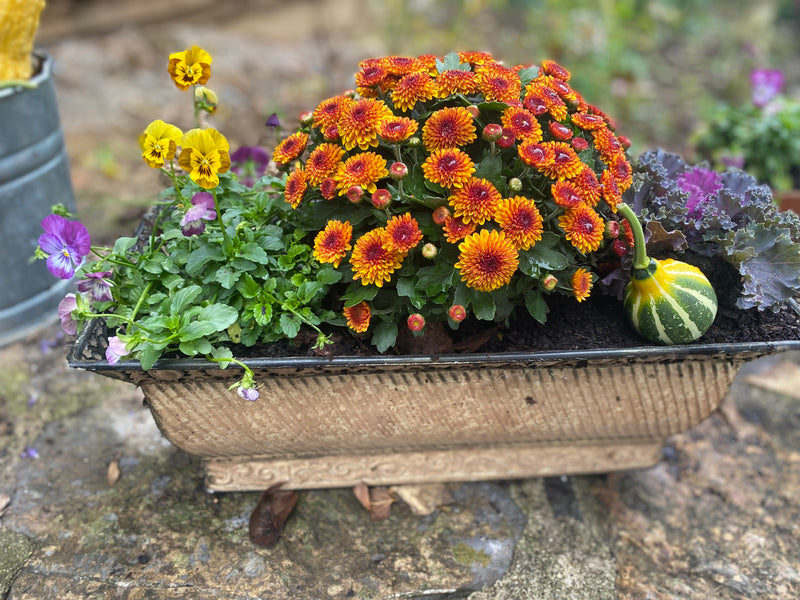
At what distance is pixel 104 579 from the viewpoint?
5.17 ft

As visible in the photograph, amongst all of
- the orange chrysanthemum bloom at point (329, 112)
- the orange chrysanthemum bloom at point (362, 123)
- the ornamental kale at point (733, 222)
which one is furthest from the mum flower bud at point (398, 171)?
the ornamental kale at point (733, 222)

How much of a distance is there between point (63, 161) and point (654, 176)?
185 centimetres

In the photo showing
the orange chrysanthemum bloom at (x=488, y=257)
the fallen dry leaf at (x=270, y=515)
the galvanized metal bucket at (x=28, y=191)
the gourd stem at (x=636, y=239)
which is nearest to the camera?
the orange chrysanthemum bloom at (x=488, y=257)

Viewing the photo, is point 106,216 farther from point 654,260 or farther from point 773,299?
point 773,299

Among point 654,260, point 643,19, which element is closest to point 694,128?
point 643,19

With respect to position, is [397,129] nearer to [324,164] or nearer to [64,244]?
[324,164]

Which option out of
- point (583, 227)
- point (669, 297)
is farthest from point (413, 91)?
point (669, 297)

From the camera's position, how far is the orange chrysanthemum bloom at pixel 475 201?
1.37 metres

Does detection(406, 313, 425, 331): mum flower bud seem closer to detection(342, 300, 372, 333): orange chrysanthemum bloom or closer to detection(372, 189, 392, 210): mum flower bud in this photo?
detection(342, 300, 372, 333): orange chrysanthemum bloom

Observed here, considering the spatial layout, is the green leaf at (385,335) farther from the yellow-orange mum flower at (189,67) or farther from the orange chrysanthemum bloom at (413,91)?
the yellow-orange mum flower at (189,67)

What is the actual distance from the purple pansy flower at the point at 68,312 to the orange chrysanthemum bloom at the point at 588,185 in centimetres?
106

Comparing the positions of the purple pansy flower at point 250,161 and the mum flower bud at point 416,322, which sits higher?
the mum flower bud at point 416,322

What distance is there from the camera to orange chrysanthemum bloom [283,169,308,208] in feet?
4.97

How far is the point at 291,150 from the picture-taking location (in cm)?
156
